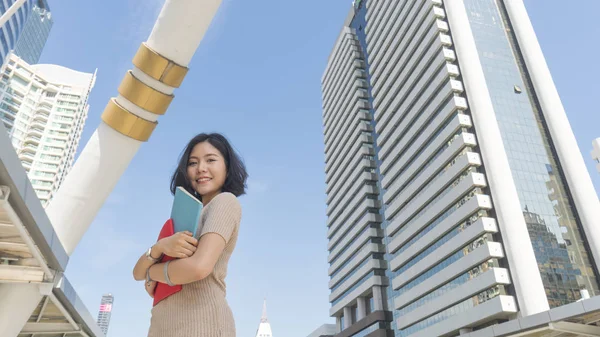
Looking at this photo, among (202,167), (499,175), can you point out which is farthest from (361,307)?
(202,167)

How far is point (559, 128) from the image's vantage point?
44.8 m

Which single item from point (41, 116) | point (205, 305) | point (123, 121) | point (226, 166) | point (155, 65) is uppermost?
point (41, 116)

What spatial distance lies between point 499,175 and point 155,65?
42683 millimetres

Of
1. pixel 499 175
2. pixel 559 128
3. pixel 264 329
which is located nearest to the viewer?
pixel 499 175

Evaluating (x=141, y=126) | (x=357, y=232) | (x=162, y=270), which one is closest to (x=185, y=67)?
(x=141, y=126)

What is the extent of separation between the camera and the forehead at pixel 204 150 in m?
2.16

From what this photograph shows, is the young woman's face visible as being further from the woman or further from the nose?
the woman

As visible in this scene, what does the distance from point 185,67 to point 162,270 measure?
59.8 inches

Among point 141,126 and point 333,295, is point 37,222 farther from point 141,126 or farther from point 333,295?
point 333,295

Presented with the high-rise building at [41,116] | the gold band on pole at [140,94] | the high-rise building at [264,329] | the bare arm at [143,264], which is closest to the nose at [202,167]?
the bare arm at [143,264]

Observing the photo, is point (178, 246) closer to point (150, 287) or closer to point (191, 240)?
point (191, 240)

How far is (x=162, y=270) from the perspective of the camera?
5.46 ft

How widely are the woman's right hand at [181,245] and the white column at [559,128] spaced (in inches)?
1781

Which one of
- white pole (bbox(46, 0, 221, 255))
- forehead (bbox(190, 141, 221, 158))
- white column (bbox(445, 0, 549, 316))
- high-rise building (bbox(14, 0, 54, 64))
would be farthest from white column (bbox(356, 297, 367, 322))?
high-rise building (bbox(14, 0, 54, 64))
